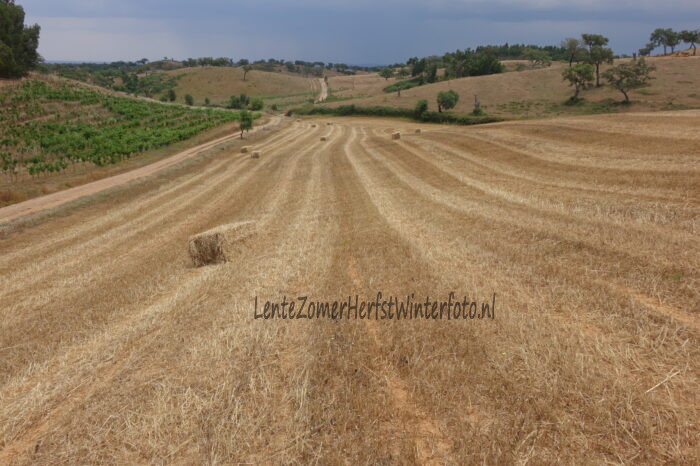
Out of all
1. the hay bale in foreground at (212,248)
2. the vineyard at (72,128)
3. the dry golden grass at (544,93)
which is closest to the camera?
the hay bale in foreground at (212,248)

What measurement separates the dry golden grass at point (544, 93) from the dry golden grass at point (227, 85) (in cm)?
8355

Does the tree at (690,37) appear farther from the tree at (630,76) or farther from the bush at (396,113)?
the bush at (396,113)

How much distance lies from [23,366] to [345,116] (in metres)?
99.7

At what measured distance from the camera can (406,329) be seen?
267 inches

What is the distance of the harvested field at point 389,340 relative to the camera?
14.4 feet

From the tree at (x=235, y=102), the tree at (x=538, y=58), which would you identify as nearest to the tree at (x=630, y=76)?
the tree at (x=538, y=58)

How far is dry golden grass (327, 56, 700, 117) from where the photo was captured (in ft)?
242

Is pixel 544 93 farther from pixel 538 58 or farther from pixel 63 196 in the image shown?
pixel 63 196

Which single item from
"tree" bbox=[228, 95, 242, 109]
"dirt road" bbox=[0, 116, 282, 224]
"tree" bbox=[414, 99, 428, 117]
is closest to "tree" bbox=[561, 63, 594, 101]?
"tree" bbox=[414, 99, 428, 117]

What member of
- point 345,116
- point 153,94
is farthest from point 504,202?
point 153,94

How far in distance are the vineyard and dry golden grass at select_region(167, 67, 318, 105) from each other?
77740mm

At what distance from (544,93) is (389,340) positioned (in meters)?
109

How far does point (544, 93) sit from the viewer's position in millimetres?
93375

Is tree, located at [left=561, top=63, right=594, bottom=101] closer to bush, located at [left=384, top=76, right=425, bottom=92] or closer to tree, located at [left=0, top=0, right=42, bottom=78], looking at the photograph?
bush, located at [left=384, top=76, right=425, bottom=92]
